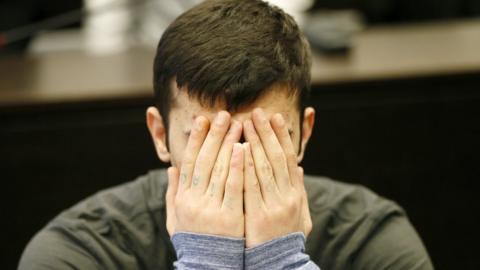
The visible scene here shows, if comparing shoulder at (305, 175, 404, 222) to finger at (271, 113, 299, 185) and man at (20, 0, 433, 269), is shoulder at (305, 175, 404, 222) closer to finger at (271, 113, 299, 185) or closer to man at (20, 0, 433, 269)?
man at (20, 0, 433, 269)

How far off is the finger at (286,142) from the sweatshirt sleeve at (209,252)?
134 mm

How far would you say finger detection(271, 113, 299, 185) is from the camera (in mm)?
1125

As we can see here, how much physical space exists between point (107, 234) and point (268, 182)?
1.01 feet

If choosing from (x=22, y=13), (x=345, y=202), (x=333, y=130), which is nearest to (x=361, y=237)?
(x=345, y=202)

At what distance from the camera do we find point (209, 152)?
1114mm

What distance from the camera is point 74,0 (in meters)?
2.79

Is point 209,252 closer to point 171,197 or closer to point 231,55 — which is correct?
point 171,197

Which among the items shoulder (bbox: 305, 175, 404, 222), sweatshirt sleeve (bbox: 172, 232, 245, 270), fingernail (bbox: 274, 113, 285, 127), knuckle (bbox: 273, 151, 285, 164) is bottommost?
shoulder (bbox: 305, 175, 404, 222)

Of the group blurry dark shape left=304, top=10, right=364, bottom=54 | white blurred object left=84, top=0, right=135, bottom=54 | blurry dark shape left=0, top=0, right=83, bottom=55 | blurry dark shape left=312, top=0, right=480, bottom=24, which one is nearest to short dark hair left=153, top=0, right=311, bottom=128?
blurry dark shape left=304, top=10, right=364, bottom=54

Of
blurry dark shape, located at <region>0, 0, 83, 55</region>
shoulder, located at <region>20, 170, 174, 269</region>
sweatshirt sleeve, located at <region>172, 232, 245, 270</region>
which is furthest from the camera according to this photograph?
blurry dark shape, located at <region>0, 0, 83, 55</region>

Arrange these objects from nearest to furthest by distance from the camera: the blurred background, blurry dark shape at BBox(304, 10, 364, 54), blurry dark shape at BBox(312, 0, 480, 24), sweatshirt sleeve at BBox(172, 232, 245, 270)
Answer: sweatshirt sleeve at BBox(172, 232, 245, 270) → the blurred background → blurry dark shape at BBox(304, 10, 364, 54) → blurry dark shape at BBox(312, 0, 480, 24)

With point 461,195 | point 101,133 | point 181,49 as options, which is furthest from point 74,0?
point 181,49

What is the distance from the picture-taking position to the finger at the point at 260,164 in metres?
1.11

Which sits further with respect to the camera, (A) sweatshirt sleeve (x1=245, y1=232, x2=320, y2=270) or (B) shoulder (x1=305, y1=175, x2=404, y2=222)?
(B) shoulder (x1=305, y1=175, x2=404, y2=222)
